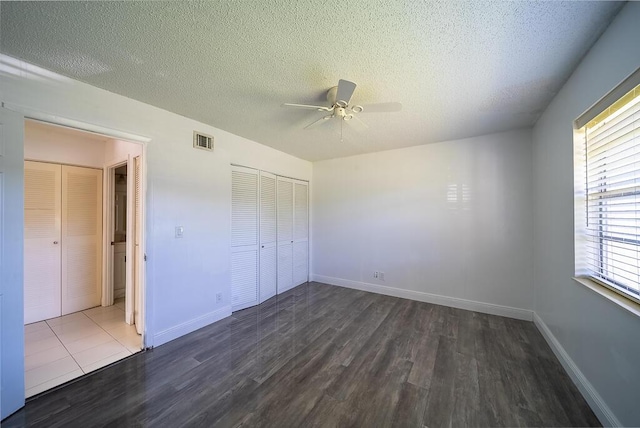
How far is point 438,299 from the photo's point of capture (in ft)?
11.3

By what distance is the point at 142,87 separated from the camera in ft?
6.51

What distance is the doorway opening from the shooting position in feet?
7.89

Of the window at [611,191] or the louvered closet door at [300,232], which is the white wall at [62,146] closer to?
the louvered closet door at [300,232]

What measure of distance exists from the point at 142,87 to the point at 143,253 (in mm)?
1606

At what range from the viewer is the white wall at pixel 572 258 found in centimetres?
125

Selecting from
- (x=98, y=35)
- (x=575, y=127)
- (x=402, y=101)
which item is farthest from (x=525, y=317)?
(x=98, y=35)

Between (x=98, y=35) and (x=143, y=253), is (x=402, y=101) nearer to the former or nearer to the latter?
(x=98, y=35)

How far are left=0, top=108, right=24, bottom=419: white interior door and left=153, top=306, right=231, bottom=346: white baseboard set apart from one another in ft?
2.93

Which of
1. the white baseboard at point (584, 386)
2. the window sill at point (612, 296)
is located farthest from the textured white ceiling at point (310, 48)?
the white baseboard at point (584, 386)

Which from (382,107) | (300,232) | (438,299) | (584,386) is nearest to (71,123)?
(382,107)

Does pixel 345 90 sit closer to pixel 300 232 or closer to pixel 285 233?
pixel 285 233

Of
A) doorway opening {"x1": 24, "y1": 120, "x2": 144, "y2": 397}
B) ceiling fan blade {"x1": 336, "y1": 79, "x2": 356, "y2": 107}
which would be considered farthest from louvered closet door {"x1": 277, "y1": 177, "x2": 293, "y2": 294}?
ceiling fan blade {"x1": 336, "y1": 79, "x2": 356, "y2": 107}

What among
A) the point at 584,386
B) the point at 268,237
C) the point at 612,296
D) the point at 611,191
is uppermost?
the point at 611,191

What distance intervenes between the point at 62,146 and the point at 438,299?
230 inches
